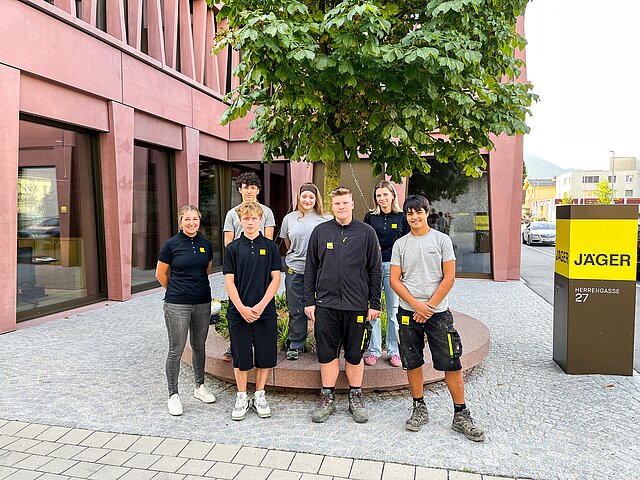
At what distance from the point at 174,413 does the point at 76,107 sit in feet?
22.7

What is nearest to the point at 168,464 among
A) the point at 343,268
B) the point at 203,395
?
the point at 203,395

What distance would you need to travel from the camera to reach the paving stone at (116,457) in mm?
3439

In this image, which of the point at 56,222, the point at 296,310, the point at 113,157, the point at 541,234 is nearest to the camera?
the point at 296,310

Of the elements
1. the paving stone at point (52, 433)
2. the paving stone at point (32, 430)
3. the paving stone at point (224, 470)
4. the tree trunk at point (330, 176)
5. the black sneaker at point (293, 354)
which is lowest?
the paving stone at point (32, 430)

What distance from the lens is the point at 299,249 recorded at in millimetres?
4793

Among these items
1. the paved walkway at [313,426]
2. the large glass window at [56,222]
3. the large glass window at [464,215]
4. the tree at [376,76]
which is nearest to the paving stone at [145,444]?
the paved walkway at [313,426]

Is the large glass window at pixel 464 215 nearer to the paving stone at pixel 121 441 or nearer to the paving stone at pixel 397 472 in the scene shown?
the paving stone at pixel 397 472

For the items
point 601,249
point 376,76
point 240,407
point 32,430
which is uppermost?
point 376,76

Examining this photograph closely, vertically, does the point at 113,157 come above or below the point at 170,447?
above

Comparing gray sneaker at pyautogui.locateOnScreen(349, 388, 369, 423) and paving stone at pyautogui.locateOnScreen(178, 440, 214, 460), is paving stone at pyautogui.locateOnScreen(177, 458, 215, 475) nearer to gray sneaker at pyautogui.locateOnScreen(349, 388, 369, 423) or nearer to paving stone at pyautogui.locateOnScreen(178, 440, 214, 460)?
paving stone at pyautogui.locateOnScreen(178, 440, 214, 460)

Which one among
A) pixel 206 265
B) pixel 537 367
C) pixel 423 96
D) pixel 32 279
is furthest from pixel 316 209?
pixel 32 279

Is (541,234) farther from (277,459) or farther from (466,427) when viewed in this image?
(277,459)

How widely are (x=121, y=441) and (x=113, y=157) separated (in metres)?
7.29

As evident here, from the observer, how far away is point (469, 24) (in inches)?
190
